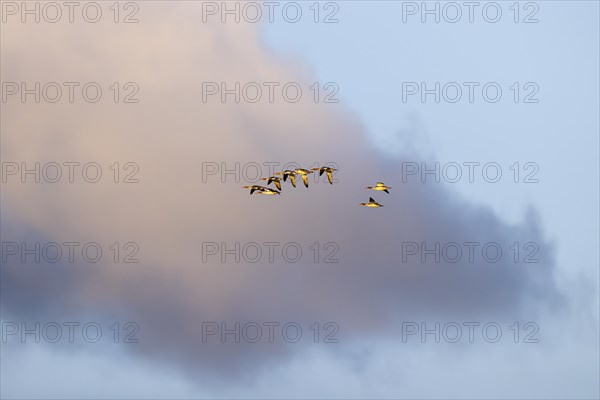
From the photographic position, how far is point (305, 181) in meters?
198

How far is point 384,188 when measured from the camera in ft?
651

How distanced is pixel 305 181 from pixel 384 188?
30.5ft
